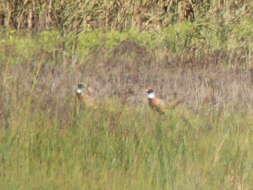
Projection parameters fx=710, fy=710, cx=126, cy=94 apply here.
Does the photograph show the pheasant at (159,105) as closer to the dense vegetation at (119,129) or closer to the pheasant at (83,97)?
the dense vegetation at (119,129)

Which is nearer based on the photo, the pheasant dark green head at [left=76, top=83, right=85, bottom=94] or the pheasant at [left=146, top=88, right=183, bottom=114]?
the pheasant at [left=146, top=88, right=183, bottom=114]

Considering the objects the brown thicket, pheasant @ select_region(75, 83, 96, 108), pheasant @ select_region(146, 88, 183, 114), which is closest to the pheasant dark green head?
pheasant @ select_region(75, 83, 96, 108)

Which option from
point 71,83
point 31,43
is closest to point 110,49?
point 31,43

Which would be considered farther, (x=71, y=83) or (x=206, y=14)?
(x=206, y=14)

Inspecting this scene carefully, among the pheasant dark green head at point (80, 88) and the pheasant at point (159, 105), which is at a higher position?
the pheasant dark green head at point (80, 88)

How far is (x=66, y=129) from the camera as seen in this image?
4.66m

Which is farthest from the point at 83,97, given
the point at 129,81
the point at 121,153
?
the point at 129,81

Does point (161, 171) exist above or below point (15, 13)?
below

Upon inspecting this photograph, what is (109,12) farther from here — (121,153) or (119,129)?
(121,153)

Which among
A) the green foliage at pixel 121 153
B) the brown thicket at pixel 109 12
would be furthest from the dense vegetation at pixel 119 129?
the brown thicket at pixel 109 12

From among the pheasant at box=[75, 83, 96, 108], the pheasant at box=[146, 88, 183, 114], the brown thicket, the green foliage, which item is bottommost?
the green foliage

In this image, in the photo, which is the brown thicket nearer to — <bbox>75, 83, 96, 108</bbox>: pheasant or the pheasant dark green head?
the pheasant dark green head

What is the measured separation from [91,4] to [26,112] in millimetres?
5398

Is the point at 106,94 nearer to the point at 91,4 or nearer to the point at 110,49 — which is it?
the point at 110,49
